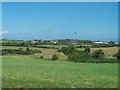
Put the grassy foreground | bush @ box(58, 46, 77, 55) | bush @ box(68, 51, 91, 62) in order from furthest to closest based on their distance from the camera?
bush @ box(58, 46, 77, 55) < bush @ box(68, 51, 91, 62) < the grassy foreground

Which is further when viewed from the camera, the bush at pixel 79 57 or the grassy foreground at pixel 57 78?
the bush at pixel 79 57

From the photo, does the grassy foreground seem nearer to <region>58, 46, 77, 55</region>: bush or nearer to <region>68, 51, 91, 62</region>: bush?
<region>68, 51, 91, 62</region>: bush

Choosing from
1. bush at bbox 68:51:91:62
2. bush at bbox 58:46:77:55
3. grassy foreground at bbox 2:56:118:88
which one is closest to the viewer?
grassy foreground at bbox 2:56:118:88

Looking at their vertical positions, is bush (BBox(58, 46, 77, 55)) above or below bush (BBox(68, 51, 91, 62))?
above

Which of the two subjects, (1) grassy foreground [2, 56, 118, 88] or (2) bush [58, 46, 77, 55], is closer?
(1) grassy foreground [2, 56, 118, 88]

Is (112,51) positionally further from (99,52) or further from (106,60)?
(106,60)

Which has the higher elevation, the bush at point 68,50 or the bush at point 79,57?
the bush at point 68,50

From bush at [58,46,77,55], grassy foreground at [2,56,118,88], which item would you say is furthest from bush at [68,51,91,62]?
grassy foreground at [2,56,118,88]

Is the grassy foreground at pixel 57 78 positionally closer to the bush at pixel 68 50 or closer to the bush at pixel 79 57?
the bush at pixel 79 57

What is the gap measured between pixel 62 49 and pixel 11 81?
34.7 m

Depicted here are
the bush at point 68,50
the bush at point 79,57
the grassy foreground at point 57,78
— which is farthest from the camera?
the bush at point 68,50

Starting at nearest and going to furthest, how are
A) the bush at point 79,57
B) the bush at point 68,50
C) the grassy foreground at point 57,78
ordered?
the grassy foreground at point 57,78 → the bush at point 79,57 → the bush at point 68,50

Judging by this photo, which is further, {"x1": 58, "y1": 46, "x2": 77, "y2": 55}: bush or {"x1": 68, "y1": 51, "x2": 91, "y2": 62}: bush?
{"x1": 58, "y1": 46, "x2": 77, "y2": 55}: bush

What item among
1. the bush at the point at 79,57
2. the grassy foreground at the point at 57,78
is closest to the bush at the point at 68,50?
the bush at the point at 79,57
